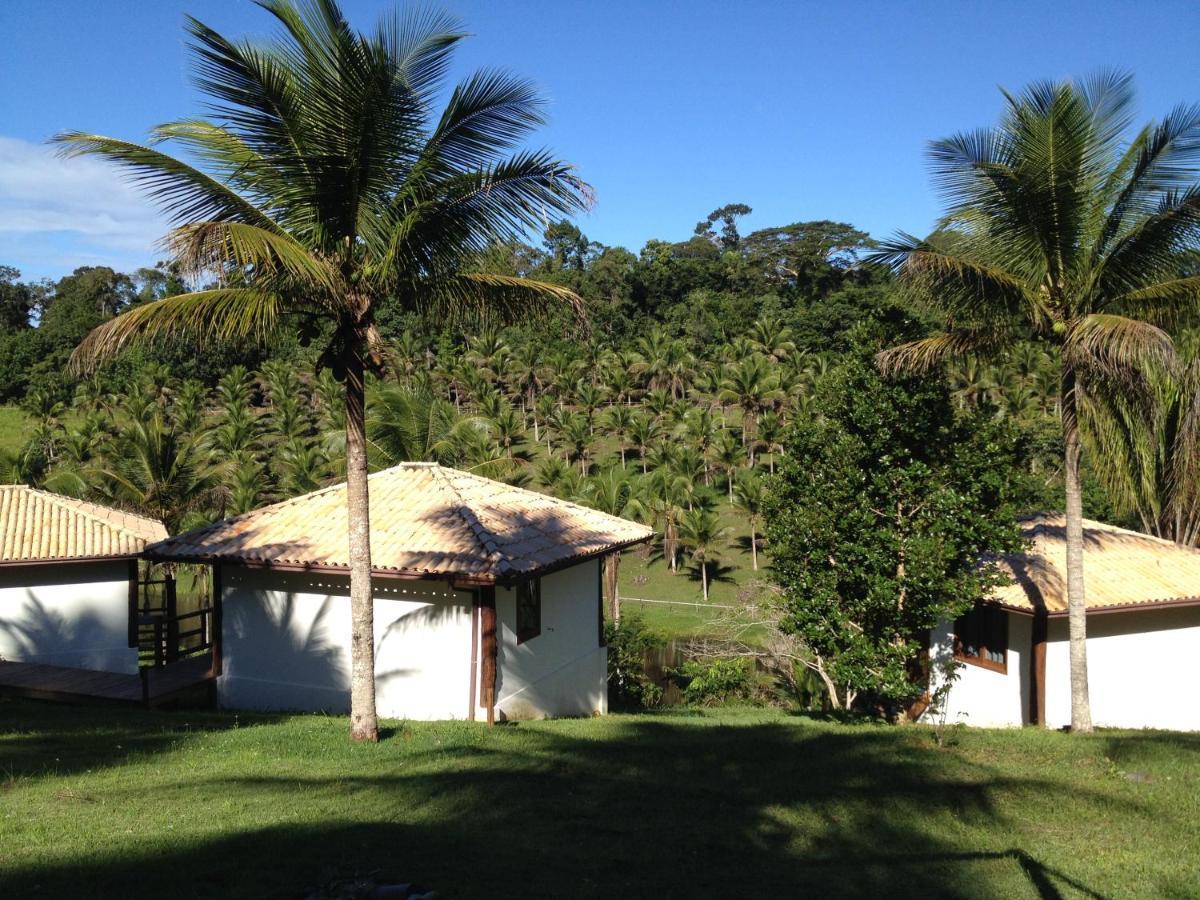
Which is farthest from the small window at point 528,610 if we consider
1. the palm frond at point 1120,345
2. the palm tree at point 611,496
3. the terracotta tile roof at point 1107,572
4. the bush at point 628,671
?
the palm tree at point 611,496

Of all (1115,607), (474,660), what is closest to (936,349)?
(1115,607)

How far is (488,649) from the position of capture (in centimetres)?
1270

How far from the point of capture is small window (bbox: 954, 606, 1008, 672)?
15539 millimetres

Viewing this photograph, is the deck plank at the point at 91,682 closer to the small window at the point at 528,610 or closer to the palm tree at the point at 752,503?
the small window at the point at 528,610

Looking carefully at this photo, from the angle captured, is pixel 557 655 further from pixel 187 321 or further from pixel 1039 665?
pixel 187 321

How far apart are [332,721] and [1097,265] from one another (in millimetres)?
11325

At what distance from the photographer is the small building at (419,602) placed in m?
12.9

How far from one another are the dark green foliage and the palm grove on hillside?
493 millimetres

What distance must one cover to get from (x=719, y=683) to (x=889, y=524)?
13154 millimetres

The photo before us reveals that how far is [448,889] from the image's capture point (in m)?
5.45

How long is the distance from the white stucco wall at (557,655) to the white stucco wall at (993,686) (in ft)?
18.5

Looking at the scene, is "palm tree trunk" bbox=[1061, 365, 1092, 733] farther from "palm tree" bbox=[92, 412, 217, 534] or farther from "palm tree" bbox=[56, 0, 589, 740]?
"palm tree" bbox=[92, 412, 217, 534]

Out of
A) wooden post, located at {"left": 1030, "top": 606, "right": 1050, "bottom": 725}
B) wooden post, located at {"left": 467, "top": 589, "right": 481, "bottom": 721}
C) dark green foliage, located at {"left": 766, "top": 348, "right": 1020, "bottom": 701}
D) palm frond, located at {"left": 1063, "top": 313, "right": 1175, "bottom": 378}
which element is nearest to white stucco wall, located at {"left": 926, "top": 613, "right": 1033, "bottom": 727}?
wooden post, located at {"left": 1030, "top": 606, "right": 1050, "bottom": 725}

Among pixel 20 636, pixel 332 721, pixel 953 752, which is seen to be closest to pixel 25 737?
pixel 332 721
